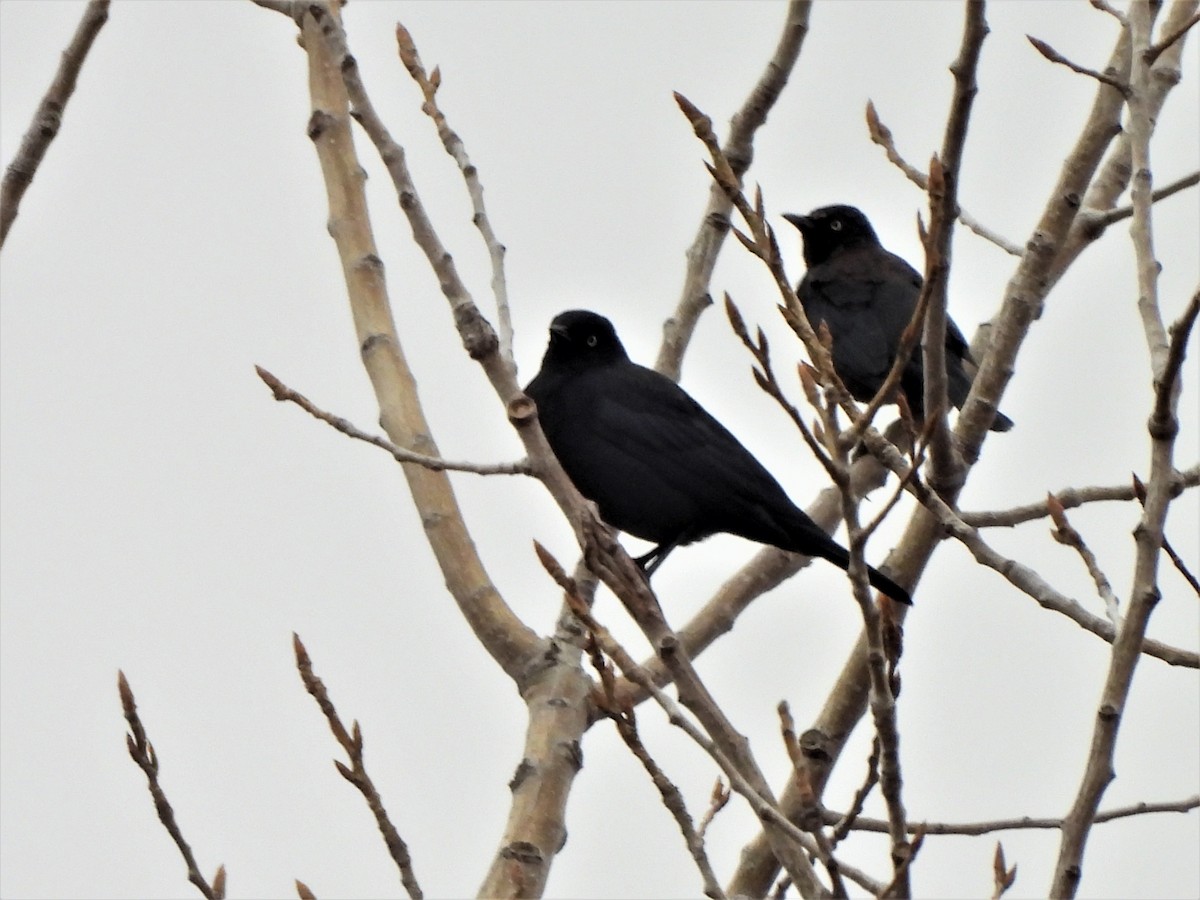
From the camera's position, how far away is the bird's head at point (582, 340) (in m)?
6.69

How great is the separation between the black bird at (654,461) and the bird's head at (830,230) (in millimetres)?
3792

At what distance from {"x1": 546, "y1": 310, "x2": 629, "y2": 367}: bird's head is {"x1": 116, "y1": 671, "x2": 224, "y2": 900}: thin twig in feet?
11.7

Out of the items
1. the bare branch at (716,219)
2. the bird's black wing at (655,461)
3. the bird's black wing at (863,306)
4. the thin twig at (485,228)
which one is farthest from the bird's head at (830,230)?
the thin twig at (485,228)

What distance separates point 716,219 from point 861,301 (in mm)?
3785

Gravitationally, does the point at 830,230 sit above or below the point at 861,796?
above

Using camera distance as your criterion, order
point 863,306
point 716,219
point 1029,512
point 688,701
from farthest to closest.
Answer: point 863,306 → point 716,219 → point 1029,512 → point 688,701

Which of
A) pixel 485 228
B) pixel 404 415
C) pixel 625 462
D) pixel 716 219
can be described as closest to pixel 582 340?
pixel 625 462

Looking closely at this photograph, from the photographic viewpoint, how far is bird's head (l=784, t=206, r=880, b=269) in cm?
985

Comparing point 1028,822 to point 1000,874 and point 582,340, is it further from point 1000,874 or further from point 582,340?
point 582,340

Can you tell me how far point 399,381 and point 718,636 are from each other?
4.34ft

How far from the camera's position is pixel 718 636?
515cm

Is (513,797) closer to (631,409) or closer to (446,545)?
(446,545)

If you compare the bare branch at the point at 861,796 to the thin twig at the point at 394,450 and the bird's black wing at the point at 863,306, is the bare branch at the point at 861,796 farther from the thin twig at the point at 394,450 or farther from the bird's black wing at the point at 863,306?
the bird's black wing at the point at 863,306

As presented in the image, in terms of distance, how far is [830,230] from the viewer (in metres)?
9.88
